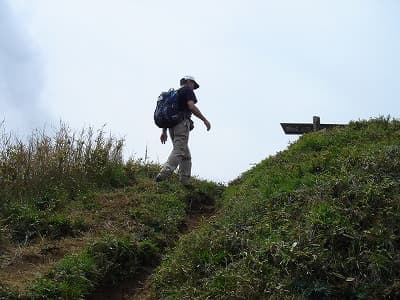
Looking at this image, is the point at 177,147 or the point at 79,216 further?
the point at 177,147

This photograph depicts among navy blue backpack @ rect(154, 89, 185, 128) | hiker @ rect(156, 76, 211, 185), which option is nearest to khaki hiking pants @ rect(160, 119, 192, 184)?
hiker @ rect(156, 76, 211, 185)

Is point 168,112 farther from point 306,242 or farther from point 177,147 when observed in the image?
point 306,242

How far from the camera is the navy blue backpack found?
9289 millimetres

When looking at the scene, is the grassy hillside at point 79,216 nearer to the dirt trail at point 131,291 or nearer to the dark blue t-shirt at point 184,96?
the dirt trail at point 131,291

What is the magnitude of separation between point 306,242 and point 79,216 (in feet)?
11.5

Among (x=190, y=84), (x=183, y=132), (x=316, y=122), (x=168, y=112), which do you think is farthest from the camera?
(x=316, y=122)

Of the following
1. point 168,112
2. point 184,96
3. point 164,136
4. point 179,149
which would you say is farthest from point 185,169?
point 184,96

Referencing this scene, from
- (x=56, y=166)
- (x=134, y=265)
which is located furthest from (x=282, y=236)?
(x=56, y=166)

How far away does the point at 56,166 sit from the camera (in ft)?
28.0

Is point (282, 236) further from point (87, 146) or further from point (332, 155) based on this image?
point (87, 146)

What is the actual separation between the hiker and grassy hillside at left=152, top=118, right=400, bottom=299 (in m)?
2.55

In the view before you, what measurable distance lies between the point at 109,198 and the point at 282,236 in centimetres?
387

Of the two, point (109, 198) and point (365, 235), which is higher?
point (109, 198)

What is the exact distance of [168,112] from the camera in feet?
30.5
